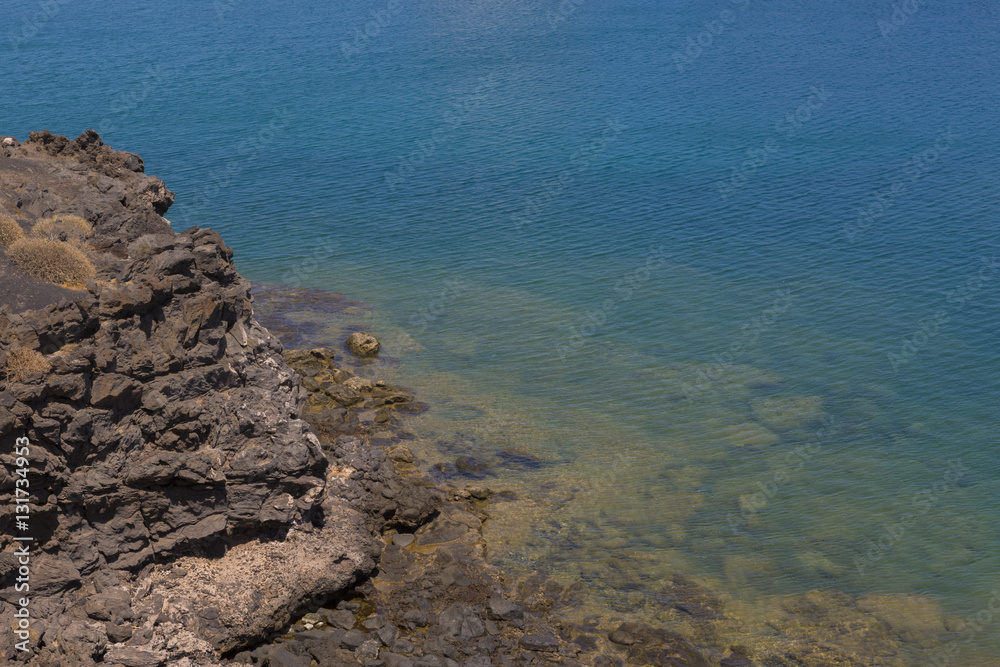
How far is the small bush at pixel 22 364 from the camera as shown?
21047 mm

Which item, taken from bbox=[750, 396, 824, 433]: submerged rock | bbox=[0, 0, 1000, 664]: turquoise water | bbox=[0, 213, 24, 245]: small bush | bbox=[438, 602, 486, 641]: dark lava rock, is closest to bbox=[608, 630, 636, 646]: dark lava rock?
bbox=[0, 0, 1000, 664]: turquoise water

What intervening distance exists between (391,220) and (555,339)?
18252mm

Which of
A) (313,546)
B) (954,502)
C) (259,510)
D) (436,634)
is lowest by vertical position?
(954,502)

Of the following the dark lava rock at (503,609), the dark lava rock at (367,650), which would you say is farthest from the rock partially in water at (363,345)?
the dark lava rock at (367,650)

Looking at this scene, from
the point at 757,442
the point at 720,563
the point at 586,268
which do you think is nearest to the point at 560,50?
the point at 586,268

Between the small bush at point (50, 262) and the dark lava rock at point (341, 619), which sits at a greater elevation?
the small bush at point (50, 262)

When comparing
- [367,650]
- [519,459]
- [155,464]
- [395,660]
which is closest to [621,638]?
[395,660]

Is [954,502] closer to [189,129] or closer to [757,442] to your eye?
[757,442]

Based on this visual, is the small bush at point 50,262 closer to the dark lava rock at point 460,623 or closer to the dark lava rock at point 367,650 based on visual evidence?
the dark lava rock at point 367,650

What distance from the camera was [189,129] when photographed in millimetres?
73062

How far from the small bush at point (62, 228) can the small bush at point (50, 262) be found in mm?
1346

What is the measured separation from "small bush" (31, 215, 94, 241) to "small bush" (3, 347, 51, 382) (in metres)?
4.64

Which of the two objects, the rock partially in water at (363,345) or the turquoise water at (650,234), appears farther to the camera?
the rock partially in water at (363,345)

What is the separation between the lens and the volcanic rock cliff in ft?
70.7
